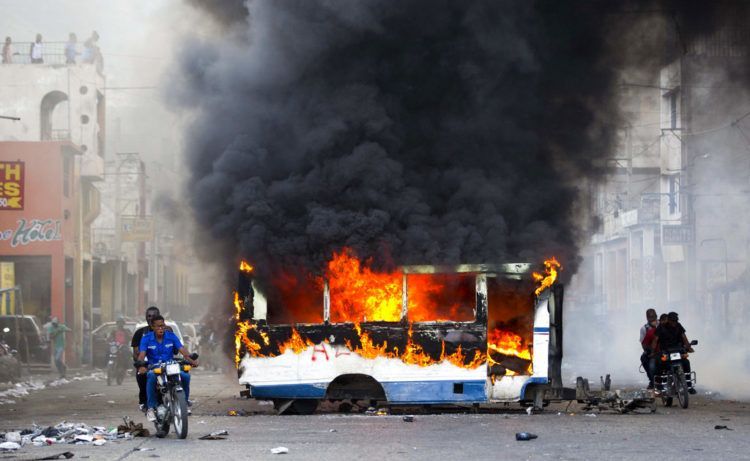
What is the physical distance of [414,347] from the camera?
15695mm

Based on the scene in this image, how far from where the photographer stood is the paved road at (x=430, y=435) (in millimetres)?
11172

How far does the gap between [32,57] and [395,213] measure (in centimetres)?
3809

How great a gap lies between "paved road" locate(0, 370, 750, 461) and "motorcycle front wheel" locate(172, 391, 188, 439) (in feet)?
0.40

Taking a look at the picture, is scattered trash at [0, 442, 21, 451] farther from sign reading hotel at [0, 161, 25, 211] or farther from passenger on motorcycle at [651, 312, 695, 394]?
sign reading hotel at [0, 161, 25, 211]

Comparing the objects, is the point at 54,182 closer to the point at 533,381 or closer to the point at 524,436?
the point at 533,381

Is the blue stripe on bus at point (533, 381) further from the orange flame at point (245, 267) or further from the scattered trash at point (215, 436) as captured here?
the scattered trash at point (215, 436)

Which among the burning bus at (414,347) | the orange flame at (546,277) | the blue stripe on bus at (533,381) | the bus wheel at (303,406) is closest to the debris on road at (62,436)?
the burning bus at (414,347)

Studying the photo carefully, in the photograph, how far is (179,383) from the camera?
1324 cm

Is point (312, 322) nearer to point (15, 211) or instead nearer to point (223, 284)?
point (223, 284)

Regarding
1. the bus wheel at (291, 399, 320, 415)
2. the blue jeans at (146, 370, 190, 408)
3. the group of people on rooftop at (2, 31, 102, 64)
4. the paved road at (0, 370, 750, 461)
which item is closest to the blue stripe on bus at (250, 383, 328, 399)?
the paved road at (0, 370, 750, 461)

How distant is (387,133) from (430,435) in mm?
6356

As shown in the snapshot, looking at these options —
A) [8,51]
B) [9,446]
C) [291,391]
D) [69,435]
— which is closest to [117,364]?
[291,391]

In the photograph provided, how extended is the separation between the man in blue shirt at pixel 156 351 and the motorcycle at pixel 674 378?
7.61m

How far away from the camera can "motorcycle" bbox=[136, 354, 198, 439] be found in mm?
12922
